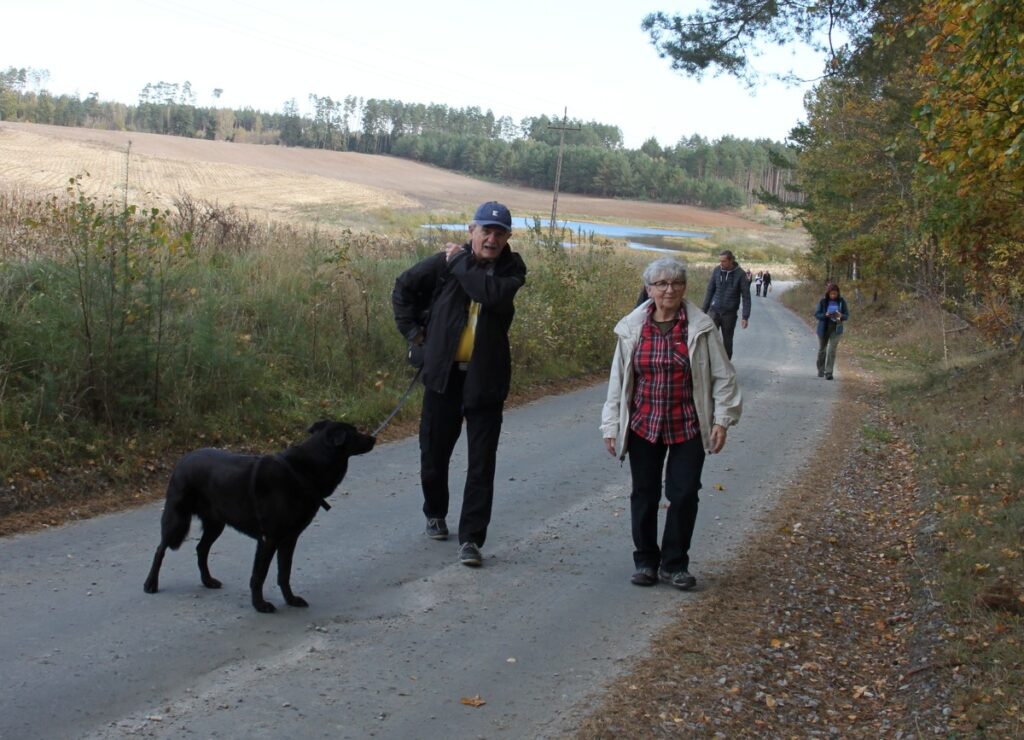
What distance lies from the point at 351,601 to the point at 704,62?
39.3ft

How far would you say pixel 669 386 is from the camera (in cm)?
638

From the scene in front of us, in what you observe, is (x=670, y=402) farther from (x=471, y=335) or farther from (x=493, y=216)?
(x=493, y=216)

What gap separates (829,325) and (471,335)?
14598 millimetres

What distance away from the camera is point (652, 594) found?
656cm

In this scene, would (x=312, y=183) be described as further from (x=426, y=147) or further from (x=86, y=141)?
(x=426, y=147)

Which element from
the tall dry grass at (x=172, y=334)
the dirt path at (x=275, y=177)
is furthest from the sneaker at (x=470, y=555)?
the dirt path at (x=275, y=177)

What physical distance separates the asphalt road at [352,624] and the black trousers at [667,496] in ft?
0.75

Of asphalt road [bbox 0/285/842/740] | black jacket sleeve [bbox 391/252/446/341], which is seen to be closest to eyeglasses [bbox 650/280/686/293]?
black jacket sleeve [bbox 391/252/446/341]

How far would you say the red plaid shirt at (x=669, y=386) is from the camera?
20.8 ft

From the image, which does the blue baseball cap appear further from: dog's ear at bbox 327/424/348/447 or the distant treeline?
the distant treeline

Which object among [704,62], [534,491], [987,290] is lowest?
[534,491]

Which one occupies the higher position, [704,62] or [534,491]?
[704,62]

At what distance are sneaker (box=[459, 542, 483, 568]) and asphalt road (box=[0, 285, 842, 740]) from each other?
0.06 m

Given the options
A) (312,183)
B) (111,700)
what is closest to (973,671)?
(111,700)
